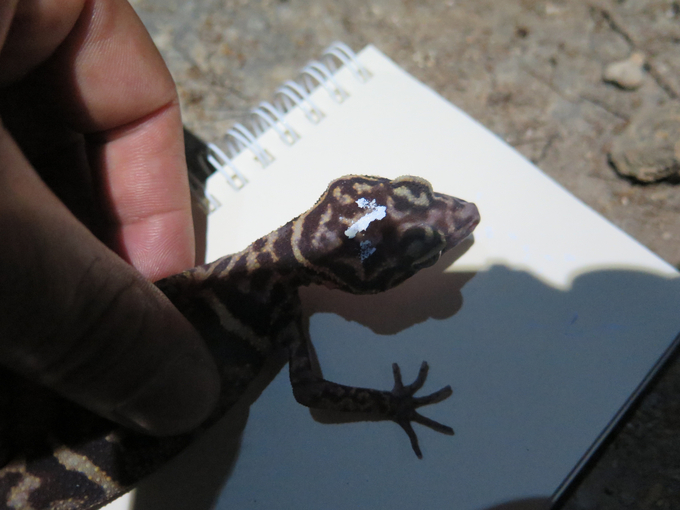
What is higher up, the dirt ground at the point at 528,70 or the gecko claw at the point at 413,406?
the dirt ground at the point at 528,70

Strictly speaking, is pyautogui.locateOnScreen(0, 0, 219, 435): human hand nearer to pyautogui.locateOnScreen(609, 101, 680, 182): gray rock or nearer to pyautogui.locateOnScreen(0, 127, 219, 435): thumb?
pyautogui.locateOnScreen(0, 127, 219, 435): thumb

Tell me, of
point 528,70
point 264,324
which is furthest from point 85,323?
point 528,70

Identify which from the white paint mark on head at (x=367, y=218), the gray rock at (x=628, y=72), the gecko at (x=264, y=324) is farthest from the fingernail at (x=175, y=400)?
the gray rock at (x=628, y=72)

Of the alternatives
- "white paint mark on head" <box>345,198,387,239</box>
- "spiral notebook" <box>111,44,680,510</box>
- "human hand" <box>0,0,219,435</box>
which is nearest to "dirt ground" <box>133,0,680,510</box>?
"spiral notebook" <box>111,44,680,510</box>

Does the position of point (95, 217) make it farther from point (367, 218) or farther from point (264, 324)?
point (367, 218)

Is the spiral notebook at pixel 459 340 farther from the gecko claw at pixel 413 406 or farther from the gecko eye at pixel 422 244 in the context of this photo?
the gecko eye at pixel 422 244

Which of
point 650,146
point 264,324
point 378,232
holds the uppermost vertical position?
point 378,232
